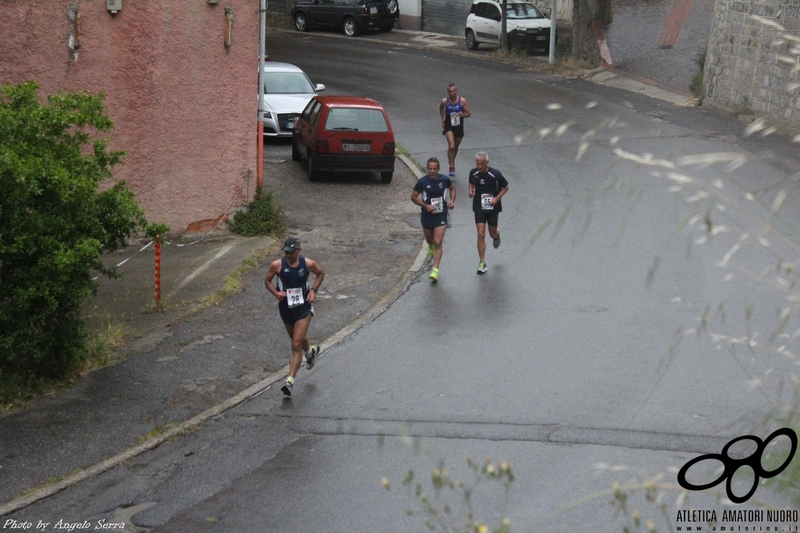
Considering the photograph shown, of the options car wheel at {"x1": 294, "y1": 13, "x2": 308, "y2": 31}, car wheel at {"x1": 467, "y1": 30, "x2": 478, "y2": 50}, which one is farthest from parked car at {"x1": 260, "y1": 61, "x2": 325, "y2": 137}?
car wheel at {"x1": 294, "y1": 13, "x2": 308, "y2": 31}

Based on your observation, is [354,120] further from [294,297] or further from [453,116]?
[294,297]

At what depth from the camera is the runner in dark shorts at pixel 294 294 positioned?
1053 centimetres

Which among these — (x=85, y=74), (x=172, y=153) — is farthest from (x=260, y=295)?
(x=85, y=74)

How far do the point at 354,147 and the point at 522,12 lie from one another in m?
18.0

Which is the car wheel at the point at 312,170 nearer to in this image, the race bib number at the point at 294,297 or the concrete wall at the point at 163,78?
the concrete wall at the point at 163,78

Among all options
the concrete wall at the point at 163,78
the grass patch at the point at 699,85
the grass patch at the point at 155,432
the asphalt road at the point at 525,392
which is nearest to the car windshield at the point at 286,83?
the concrete wall at the point at 163,78

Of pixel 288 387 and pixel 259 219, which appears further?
pixel 259 219

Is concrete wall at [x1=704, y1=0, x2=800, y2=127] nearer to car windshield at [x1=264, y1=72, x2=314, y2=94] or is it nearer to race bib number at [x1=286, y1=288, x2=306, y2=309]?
car windshield at [x1=264, y1=72, x2=314, y2=94]

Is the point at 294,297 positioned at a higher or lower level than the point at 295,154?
higher

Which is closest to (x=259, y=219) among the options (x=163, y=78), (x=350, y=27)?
(x=163, y=78)

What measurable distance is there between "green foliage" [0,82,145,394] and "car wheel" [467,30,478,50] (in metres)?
27.9

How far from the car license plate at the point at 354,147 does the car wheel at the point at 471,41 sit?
18.5 meters

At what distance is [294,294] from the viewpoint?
10625 millimetres

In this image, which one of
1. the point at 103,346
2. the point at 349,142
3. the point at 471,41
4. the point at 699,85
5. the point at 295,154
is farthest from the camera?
the point at 471,41
